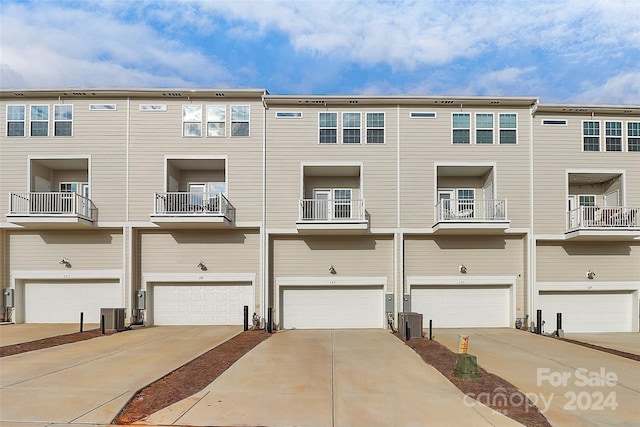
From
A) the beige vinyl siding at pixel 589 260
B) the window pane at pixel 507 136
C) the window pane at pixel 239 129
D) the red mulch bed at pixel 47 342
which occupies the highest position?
the window pane at pixel 239 129

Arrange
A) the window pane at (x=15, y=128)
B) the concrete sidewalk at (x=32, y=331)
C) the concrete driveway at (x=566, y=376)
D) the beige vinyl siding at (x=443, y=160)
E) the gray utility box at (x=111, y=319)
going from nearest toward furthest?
the concrete driveway at (x=566, y=376) → the concrete sidewalk at (x=32, y=331) → the gray utility box at (x=111, y=319) → the beige vinyl siding at (x=443, y=160) → the window pane at (x=15, y=128)

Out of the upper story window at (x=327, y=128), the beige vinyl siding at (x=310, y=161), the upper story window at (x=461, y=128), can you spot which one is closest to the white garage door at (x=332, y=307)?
the beige vinyl siding at (x=310, y=161)

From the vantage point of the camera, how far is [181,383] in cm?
801

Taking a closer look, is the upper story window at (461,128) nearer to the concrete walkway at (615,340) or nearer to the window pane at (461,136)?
the window pane at (461,136)

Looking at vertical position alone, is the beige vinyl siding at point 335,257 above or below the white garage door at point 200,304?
above

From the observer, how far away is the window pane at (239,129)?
1698 cm

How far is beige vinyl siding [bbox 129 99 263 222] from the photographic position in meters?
16.8

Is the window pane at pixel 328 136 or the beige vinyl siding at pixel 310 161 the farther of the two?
the window pane at pixel 328 136

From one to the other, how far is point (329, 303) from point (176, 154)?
8.71 meters

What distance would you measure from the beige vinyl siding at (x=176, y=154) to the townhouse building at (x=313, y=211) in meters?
0.06

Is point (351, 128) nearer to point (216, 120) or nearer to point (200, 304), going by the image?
point (216, 120)

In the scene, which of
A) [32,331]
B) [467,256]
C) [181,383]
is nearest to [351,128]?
[467,256]

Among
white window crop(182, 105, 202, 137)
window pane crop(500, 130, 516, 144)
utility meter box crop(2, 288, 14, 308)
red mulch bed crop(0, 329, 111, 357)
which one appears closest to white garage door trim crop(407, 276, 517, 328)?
window pane crop(500, 130, 516, 144)

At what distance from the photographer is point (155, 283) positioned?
17.1 m
